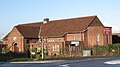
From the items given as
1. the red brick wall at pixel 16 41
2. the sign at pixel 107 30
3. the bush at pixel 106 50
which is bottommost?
the bush at pixel 106 50

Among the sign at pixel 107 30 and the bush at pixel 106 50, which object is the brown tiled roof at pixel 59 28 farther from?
the bush at pixel 106 50

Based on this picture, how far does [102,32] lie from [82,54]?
11253 millimetres

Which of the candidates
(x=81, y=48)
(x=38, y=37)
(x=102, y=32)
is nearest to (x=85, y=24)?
(x=102, y=32)

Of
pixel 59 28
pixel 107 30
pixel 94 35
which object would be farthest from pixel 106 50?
pixel 59 28

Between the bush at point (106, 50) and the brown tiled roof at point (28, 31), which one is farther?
the brown tiled roof at point (28, 31)

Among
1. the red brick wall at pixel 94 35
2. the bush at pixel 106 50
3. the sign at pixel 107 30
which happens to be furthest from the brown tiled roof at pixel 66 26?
the bush at pixel 106 50

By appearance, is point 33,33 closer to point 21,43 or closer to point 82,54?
point 21,43

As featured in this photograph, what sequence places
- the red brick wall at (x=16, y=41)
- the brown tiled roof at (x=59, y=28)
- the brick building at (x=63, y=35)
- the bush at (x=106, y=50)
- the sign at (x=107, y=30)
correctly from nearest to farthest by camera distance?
the bush at (x=106, y=50), the brick building at (x=63, y=35), the sign at (x=107, y=30), the brown tiled roof at (x=59, y=28), the red brick wall at (x=16, y=41)

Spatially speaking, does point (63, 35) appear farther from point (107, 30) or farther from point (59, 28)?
point (107, 30)

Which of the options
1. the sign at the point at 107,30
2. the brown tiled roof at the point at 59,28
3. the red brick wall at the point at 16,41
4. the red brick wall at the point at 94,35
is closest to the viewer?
the red brick wall at the point at 94,35

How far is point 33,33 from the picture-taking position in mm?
80062

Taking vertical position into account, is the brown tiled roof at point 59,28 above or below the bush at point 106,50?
above

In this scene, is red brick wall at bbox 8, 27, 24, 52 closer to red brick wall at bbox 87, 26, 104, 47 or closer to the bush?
red brick wall at bbox 87, 26, 104, 47

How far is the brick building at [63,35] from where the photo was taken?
6875 cm
